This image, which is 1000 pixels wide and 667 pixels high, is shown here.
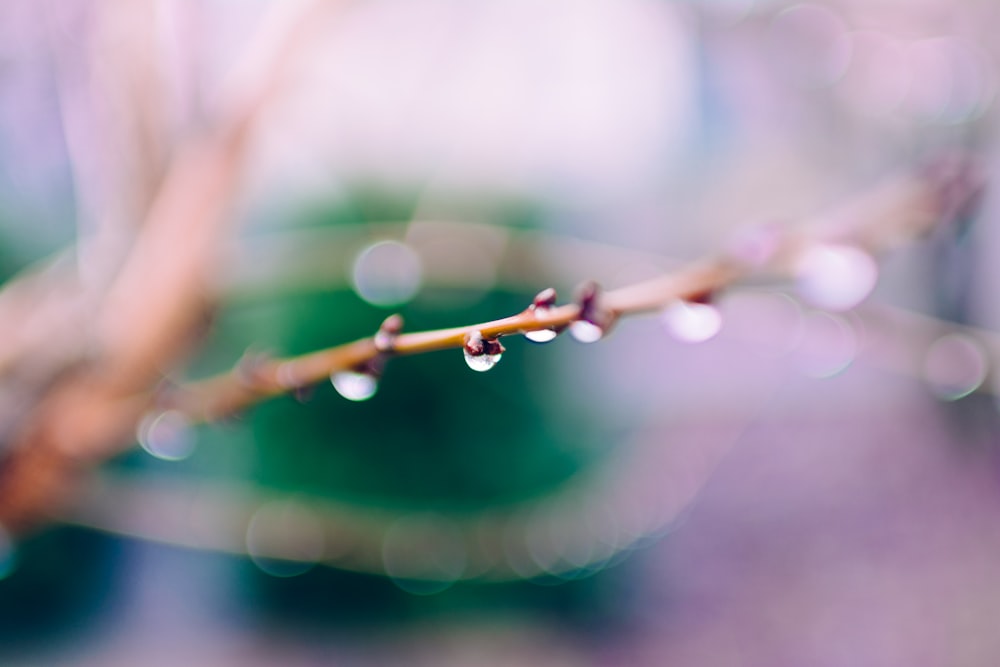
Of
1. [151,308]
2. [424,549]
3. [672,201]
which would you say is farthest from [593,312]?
[672,201]

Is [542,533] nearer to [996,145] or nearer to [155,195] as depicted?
[155,195]

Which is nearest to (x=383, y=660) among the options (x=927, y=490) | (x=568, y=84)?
(x=927, y=490)

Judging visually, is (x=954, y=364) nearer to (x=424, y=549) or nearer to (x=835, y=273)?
(x=835, y=273)

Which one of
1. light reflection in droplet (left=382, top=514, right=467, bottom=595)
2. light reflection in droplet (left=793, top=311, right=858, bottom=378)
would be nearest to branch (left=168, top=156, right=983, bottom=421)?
light reflection in droplet (left=793, top=311, right=858, bottom=378)

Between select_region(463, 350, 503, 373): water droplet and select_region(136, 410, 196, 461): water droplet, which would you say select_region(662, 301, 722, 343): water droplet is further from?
select_region(136, 410, 196, 461): water droplet

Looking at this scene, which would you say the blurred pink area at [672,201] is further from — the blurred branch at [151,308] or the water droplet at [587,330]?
the water droplet at [587,330]

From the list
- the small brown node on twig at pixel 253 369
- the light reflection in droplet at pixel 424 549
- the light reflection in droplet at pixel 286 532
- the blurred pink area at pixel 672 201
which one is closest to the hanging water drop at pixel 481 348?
the small brown node on twig at pixel 253 369
